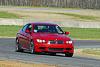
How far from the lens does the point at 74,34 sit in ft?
151

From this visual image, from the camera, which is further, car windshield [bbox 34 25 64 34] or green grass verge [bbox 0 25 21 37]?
green grass verge [bbox 0 25 21 37]

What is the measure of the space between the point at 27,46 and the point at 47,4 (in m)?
65.4

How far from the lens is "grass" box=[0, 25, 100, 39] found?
4376cm

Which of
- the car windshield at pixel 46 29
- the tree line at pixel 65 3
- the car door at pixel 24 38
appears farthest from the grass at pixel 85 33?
the tree line at pixel 65 3

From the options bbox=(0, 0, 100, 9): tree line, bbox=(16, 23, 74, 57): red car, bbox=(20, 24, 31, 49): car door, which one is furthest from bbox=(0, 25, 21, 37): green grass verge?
bbox=(0, 0, 100, 9): tree line

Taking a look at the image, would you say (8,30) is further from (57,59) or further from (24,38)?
(57,59)

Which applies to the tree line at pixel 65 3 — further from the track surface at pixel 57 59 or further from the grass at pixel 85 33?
the track surface at pixel 57 59

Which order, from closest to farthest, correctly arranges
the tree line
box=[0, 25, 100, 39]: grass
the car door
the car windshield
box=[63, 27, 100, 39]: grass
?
the car door
the car windshield
box=[0, 25, 100, 39]: grass
box=[63, 27, 100, 39]: grass
the tree line

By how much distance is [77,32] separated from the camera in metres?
47.7

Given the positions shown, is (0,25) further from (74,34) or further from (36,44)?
(36,44)

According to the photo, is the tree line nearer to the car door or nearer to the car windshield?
the car door

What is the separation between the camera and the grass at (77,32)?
1723 inches

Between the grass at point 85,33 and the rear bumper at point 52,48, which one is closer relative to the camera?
the rear bumper at point 52,48

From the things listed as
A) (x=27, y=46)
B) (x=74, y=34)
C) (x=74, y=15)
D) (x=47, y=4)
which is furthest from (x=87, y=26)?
(x=47, y=4)
